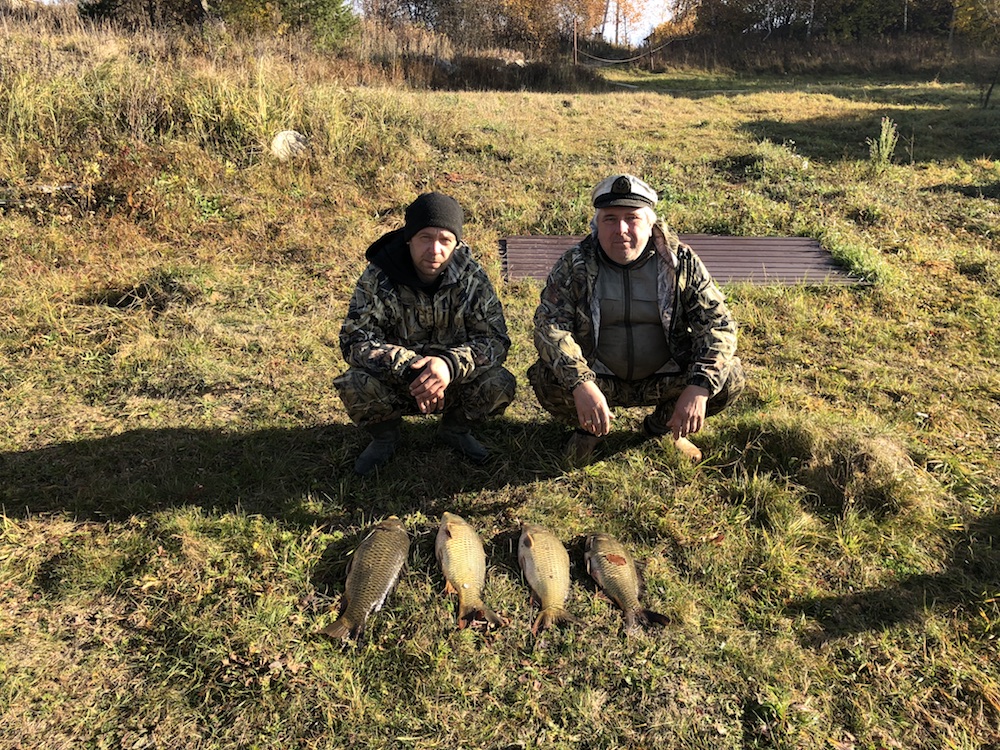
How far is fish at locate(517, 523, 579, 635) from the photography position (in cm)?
246

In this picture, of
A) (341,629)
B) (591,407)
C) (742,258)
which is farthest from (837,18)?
(341,629)

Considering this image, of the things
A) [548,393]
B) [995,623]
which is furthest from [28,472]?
[995,623]

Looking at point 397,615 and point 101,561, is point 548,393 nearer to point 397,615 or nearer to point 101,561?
point 397,615

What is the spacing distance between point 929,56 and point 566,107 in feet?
59.7

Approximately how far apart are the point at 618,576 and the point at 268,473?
6.23 feet

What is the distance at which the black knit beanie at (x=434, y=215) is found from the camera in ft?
9.28

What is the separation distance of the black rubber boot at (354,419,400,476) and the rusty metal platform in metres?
2.81

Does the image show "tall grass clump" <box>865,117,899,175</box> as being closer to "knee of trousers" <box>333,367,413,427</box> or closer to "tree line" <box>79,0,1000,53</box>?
"knee of trousers" <box>333,367,413,427</box>

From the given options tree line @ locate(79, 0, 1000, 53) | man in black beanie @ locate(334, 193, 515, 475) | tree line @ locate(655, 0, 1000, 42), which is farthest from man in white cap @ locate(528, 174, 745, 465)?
tree line @ locate(655, 0, 1000, 42)

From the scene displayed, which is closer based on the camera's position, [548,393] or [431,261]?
[431,261]

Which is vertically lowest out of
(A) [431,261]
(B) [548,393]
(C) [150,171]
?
(B) [548,393]

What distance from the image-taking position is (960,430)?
11.9ft

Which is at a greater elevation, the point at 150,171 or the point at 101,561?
the point at 150,171

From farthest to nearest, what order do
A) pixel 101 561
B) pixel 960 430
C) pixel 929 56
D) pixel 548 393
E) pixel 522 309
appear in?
pixel 929 56 < pixel 522 309 < pixel 960 430 < pixel 548 393 < pixel 101 561
